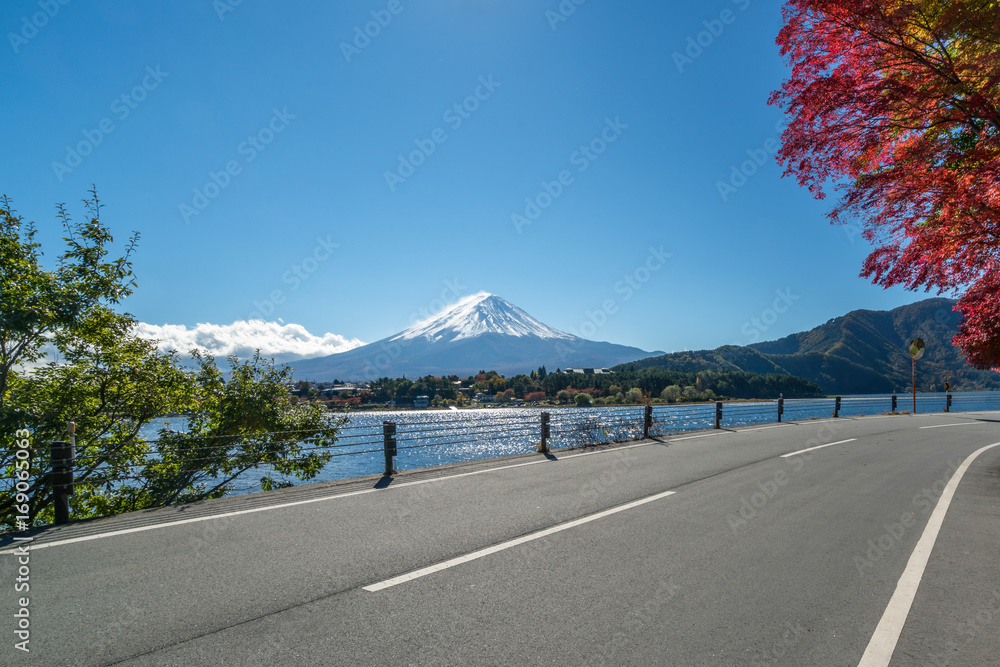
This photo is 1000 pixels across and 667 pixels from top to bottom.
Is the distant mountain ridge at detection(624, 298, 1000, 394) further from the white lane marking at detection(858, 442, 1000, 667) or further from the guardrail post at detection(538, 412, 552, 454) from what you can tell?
the white lane marking at detection(858, 442, 1000, 667)

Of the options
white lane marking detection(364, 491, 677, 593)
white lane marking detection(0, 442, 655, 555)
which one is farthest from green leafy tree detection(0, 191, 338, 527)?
white lane marking detection(364, 491, 677, 593)

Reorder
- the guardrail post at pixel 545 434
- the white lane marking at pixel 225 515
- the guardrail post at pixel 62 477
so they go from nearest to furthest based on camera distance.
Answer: the white lane marking at pixel 225 515
the guardrail post at pixel 62 477
the guardrail post at pixel 545 434

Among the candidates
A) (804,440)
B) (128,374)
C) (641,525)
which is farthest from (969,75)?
(128,374)

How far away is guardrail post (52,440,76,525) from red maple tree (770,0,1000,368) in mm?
10028

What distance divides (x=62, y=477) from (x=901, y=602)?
8920 millimetres

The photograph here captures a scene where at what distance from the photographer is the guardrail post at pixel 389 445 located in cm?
874

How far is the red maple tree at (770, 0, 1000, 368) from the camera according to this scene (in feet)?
16.8

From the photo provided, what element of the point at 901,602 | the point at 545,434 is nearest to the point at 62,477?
the point at 901,602

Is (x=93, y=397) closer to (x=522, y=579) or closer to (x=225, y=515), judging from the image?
(x=225, y=515)

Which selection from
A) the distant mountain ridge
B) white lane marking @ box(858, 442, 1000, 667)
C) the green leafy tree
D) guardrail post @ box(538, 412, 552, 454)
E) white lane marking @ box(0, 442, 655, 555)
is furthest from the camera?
the distant mountain ridge

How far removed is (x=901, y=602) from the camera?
3660mm

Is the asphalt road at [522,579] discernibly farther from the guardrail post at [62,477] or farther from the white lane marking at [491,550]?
the guardrail post at [62,477]

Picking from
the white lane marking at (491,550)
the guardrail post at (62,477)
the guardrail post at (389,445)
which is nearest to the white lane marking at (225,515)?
the guardrail post at (389,445)

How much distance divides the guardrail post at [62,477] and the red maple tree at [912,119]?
10.0m
